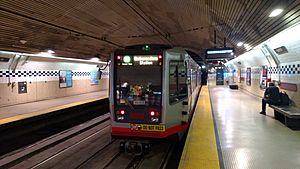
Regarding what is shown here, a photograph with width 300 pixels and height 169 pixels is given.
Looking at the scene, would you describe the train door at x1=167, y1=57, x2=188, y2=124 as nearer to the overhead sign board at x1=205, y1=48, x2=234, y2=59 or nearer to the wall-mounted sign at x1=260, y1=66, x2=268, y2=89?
the overhead sign board at x1=205, y1=48, x2=234, y2=59

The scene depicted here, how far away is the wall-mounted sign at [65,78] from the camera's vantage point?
15.6 m

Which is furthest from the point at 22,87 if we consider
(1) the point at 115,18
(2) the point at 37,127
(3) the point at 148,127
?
(3) the point at 148,127

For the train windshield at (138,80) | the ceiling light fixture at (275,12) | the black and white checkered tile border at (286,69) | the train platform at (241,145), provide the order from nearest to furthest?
the train platform at (241,145) < the ceiling light fixture at (275,12) < the train windshield at (138,80) < the black and white checkered tile border at (286,69)

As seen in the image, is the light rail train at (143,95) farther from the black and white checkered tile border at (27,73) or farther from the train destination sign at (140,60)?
the black and white checkered tile border at (27,73)

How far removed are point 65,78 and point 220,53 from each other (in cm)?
936

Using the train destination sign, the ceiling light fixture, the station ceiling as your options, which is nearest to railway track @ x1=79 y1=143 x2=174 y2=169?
the train destination sign

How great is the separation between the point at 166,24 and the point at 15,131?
248 inches

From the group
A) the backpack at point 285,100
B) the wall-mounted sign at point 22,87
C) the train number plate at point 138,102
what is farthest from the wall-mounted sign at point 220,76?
the train number plate at point 138,102

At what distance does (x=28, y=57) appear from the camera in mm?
12086

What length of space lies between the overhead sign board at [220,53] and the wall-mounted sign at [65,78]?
338 inches

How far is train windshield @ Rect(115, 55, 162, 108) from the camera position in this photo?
5.36m

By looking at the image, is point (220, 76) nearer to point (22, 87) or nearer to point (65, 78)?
point (65, 78)

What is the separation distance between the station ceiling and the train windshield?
6.10 feet

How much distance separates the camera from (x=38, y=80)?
13570 millimetres
